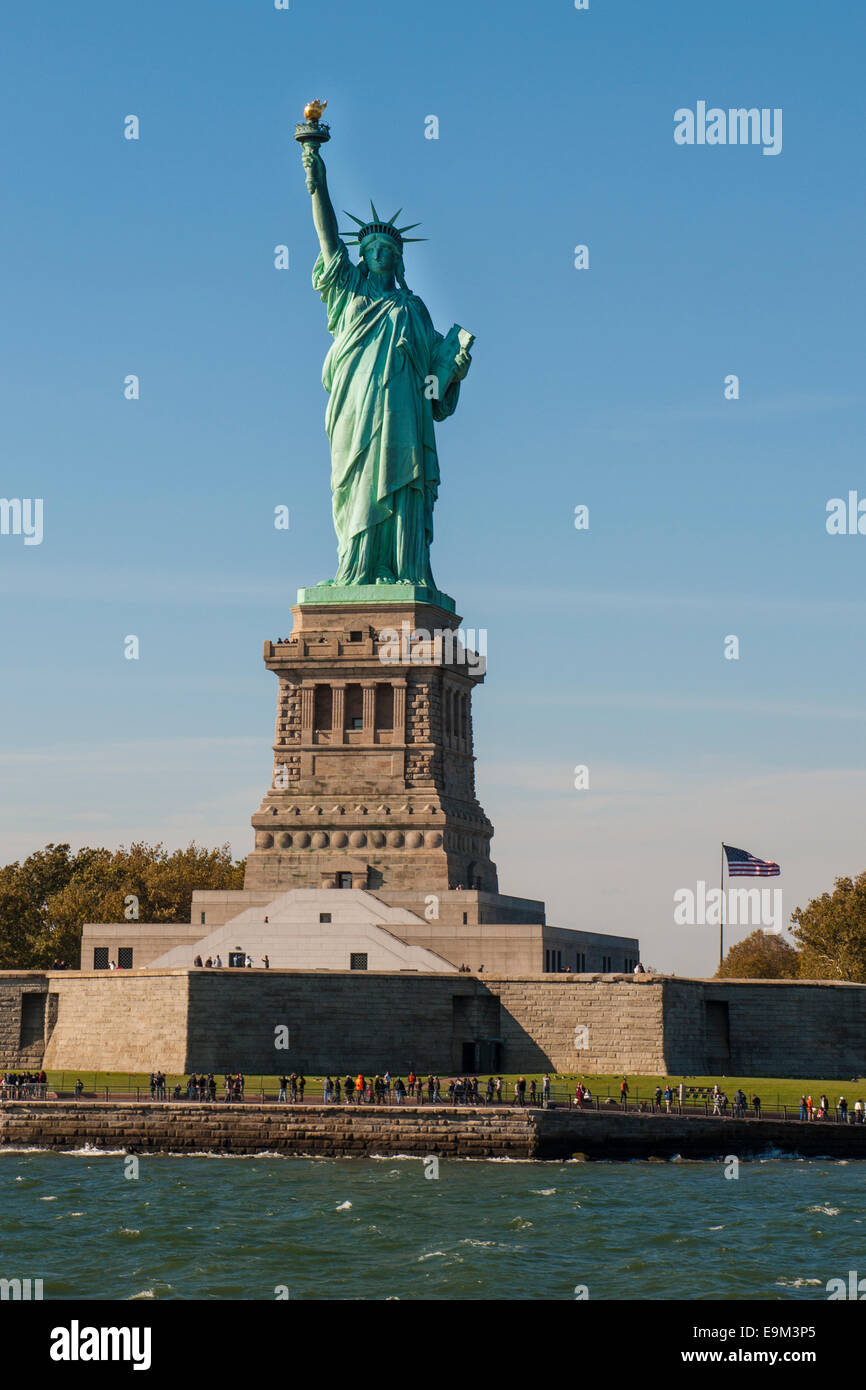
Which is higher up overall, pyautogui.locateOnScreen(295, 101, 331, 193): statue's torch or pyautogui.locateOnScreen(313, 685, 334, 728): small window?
pyautogui.locateOnScreen(295, 101, 331, 193): statue's torch

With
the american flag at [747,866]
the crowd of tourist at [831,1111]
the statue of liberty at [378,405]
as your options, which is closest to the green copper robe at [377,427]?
the statue of liberty at [378,405]

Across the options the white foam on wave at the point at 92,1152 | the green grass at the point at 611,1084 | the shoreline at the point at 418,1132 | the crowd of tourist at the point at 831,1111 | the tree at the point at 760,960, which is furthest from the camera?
the tree at the point at 760,960

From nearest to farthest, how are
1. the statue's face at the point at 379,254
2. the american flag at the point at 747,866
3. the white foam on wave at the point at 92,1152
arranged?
the white foam on wave at the point at 92,1152
the american flag at the point at 747,866
the statue's face at the point at 379,254

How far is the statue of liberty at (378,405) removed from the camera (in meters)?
75.4

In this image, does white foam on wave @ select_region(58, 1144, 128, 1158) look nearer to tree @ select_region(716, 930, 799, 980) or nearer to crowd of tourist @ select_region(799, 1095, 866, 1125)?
crowd of tourist @ select_region(799, 1095, 866, 1125)

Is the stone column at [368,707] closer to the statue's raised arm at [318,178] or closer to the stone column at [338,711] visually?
the stone column at [338,711]

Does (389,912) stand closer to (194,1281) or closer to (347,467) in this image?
(347,467)

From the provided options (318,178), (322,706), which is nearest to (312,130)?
(318,178)

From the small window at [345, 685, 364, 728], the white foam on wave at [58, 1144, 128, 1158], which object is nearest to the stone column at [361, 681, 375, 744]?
the small window at [345, 685, 364, 728]

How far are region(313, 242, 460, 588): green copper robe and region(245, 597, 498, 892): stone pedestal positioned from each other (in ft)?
8.28

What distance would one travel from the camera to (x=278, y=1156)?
177 feet

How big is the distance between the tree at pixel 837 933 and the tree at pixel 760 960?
11.1 m

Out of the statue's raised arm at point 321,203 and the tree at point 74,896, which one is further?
the tree at point 74,896

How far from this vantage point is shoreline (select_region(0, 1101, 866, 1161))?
176 feet
